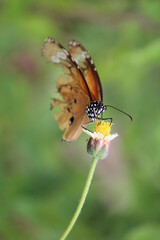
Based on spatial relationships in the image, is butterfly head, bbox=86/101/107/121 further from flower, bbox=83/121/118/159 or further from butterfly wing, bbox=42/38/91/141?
flower, bbox=83/121/118/159

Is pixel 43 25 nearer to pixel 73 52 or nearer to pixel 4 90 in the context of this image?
pixel 4 90

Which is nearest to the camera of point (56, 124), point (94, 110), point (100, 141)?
point (100, 141)

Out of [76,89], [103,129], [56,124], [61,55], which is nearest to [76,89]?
[76,89]

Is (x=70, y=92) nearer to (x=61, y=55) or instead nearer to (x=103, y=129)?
(x=61, y=55)

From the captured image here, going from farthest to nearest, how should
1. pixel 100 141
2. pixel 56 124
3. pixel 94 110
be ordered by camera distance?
pixel 56 124
pixel 94 110
pixel 100 141

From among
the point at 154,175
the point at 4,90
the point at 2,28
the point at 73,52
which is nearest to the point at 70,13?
the point at 2,28

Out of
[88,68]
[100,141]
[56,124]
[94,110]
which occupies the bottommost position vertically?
[100,141]
